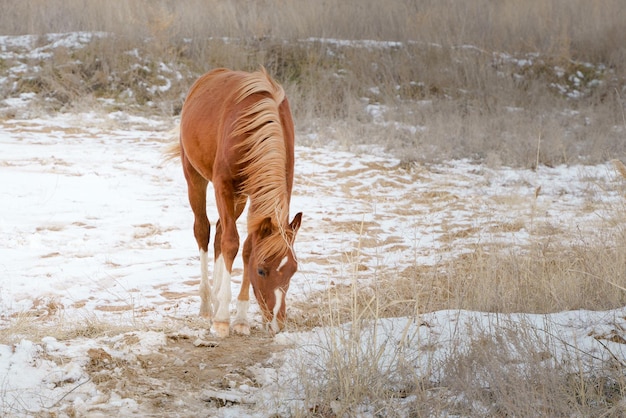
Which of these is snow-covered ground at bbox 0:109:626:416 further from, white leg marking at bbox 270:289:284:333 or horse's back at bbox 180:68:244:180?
horse's back at bbox 180:68:244:180

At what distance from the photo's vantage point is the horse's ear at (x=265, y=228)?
13.6 feet

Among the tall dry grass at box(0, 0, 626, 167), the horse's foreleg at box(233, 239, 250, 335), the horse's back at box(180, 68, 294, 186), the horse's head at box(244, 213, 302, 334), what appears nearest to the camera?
the horse's head at box(244, 213, 302, 334)

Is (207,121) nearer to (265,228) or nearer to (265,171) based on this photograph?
(265,171)

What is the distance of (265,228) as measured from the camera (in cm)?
415

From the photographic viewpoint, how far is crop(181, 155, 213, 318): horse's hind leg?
4887mm

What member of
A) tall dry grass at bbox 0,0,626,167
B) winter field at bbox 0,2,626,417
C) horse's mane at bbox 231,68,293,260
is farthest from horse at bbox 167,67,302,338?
tall dry grass at bbox 0,0,626,167

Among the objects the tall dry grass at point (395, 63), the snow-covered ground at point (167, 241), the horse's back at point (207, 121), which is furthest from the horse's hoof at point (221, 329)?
the tall dry grass at point (395, 63)

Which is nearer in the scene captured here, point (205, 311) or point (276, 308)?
point (276, 308)

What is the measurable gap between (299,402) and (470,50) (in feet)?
42.5

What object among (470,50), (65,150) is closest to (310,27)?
(470,50)

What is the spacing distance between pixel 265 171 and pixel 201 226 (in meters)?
1.15

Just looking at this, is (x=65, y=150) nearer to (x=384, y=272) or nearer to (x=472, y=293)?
(x=384, y=272)

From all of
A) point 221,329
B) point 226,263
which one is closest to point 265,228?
point 226,263

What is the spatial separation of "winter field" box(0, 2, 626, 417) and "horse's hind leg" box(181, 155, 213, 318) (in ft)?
0.44
